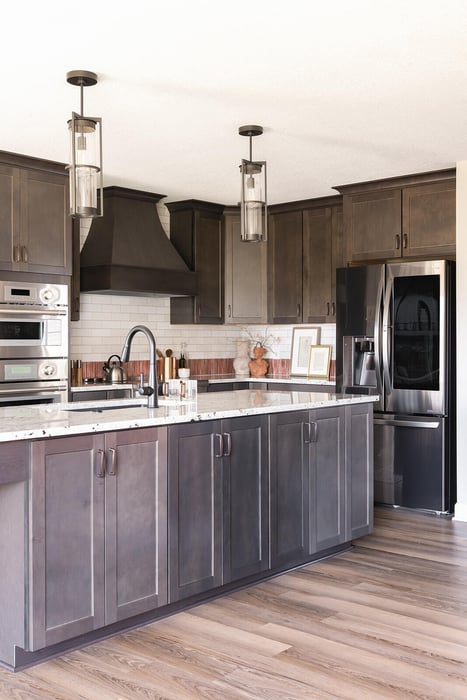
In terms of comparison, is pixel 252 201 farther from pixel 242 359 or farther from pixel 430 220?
pixel 242 359

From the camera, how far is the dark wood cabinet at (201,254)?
7.19 meters

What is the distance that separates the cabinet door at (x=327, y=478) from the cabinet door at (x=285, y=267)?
2.74 metres

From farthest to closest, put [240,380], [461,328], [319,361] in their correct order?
1. [240,380]
2. [319,361]
3. [461,328]

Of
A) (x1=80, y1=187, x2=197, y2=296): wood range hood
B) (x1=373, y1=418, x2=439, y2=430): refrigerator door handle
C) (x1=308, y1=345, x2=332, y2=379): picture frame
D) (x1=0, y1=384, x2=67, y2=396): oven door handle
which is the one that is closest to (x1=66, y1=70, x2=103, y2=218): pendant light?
(x1=0, y1=384, x2=67, y2=396): oven door handle

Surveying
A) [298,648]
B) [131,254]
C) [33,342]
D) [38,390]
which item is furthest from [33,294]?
[298,648]

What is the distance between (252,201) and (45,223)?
1.89 metres

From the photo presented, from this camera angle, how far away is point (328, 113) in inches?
176

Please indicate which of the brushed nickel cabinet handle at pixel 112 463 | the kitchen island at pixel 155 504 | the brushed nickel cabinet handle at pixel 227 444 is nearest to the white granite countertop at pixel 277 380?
the kitchen island at pixel 155 504

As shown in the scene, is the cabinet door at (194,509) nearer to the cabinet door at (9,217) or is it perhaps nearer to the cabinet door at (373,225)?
the cabinet door at (9,217)

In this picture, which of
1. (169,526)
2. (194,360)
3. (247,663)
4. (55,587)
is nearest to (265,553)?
(169,526)

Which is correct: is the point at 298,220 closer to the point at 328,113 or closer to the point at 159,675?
the point at 328,113

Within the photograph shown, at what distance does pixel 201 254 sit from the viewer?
7230 millimetres

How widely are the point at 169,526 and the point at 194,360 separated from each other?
4237 mm

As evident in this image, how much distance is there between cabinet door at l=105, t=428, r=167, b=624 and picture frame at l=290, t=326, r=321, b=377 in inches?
164
